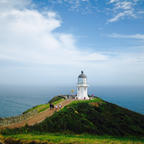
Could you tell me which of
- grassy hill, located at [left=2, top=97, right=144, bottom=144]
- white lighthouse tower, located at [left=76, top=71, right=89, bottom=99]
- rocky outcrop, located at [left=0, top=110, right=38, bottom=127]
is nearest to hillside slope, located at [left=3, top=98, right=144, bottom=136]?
grassy hill, located at [left=2, top=97, right=144, bottom=144]

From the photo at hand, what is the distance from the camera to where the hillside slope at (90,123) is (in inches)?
721

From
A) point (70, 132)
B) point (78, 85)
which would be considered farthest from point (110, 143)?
point (78, 85)

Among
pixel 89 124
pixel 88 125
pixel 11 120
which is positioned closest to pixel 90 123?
pixel 89 124

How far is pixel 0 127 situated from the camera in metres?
18.3

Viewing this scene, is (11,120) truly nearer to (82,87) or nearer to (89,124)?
(89,124)

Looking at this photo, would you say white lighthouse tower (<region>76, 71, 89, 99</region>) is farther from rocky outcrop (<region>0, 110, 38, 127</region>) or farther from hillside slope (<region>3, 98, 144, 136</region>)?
rocky outcrop (<region>0, 110, 38, 127</region>)

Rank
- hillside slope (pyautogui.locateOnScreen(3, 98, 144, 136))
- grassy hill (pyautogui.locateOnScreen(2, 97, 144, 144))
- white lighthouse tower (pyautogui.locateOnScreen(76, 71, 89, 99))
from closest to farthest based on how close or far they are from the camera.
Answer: grassy hill (pyautogui.locateOnScreen(2, 97, 144, 144)), hillside slope (pyautogui.locateOnScreen(3, 98, 144, 136)), white lighthouse tower (pyautogui.locateOnScreen(76, 71, 89, 99))

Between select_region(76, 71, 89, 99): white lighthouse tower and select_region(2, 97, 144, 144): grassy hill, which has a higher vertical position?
select_region(76, 71, 89, 99): white lighthouse tower

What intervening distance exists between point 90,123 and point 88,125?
59 cm

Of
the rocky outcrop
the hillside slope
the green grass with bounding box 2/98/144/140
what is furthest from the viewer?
the rocky outcrop

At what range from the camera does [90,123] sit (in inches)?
790

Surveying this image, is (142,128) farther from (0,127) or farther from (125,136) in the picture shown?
(0,127)

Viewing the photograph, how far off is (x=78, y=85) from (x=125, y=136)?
16.7 metres

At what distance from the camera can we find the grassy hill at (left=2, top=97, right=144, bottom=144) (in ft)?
56.4
